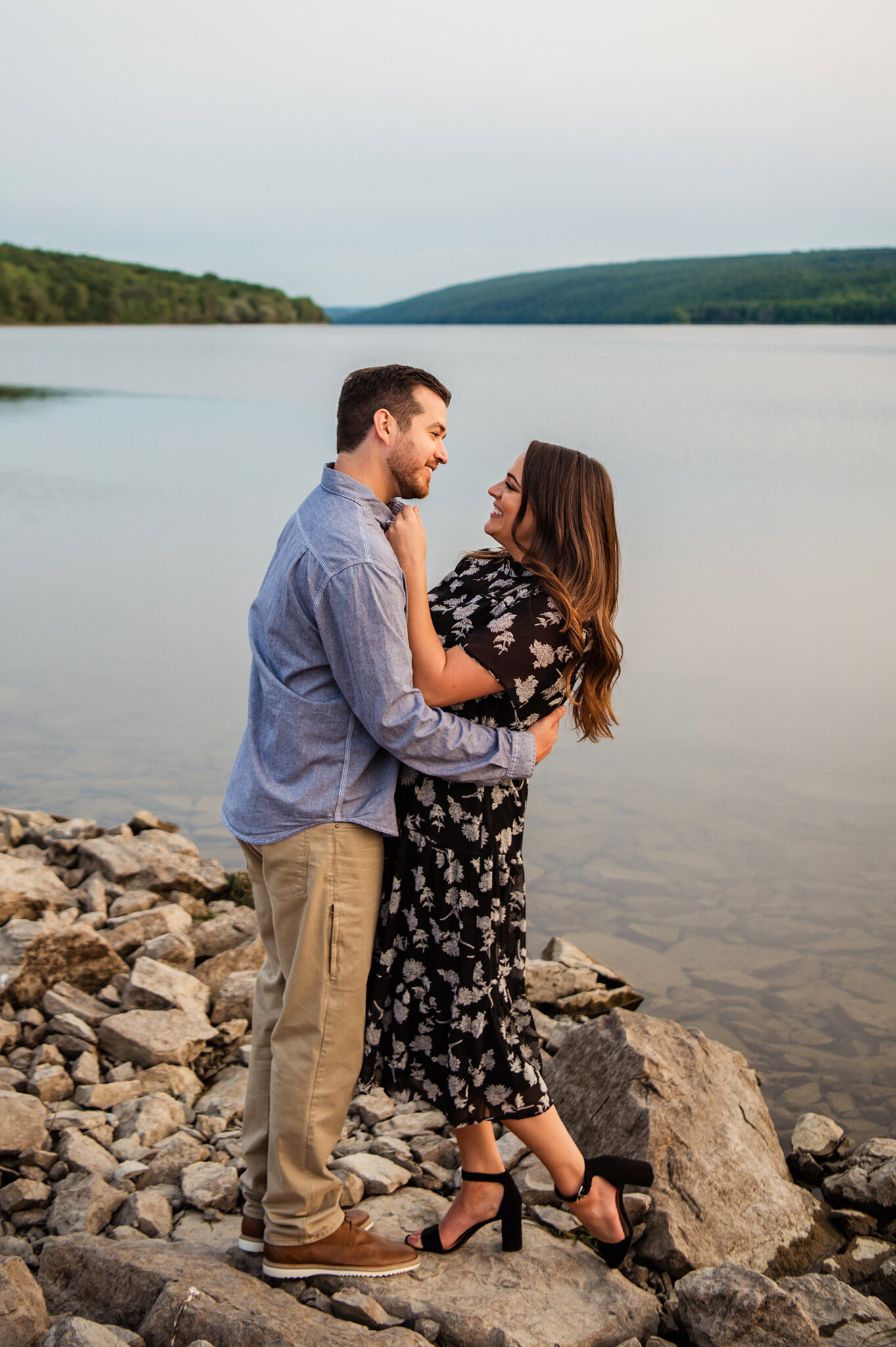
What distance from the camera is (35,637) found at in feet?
36.7

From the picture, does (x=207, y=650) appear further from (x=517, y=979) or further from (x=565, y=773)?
(x=517, y=979)

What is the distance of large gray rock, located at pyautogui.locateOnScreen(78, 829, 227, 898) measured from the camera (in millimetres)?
5254

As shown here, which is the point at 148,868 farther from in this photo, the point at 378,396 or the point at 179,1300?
the point at 378,396

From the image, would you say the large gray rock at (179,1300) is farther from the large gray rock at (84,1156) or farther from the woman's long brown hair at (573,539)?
the woman's long brown hair at (573,539)

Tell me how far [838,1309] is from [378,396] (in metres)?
2.57

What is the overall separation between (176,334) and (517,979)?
10503 centimetres

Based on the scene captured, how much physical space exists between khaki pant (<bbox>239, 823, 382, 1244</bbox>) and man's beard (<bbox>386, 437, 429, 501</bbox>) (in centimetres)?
79

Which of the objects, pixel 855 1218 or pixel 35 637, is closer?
pixel 855 1218

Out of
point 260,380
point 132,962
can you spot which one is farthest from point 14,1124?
point 260,380

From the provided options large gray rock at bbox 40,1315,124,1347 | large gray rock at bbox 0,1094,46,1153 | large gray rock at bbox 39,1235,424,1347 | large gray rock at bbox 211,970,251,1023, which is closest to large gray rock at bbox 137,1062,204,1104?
large gray rock at bbox 211,970,251,1023

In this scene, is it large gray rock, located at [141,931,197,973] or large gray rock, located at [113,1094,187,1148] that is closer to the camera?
large gray rock, located at [113,1094,187,1148]

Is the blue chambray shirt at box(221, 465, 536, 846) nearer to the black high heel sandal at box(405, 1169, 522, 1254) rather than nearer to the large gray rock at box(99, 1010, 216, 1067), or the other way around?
the black high heel sandal at box(405, 1169, 522, 1254)

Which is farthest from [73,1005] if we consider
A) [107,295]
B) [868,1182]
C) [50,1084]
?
[107,295]

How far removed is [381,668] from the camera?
2518mm
